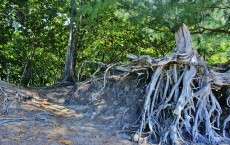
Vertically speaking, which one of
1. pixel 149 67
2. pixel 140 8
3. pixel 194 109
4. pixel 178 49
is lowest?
pixel 194 109

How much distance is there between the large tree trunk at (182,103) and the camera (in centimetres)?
438

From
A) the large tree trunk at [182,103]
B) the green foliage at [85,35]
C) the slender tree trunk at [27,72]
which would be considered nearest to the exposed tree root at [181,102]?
the large tree trunk at [182,103]

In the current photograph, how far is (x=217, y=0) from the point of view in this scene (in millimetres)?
5410

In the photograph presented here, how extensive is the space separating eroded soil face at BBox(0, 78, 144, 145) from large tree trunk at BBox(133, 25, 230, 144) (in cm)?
45

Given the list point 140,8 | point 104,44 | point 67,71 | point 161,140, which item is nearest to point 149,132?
point 161,140

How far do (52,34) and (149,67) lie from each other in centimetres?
688

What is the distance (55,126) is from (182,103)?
2.15 metres

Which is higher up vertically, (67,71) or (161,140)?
(67,71)

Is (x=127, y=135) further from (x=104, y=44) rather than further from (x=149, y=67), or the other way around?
(x=104, y=44)

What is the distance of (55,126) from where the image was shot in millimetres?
4512

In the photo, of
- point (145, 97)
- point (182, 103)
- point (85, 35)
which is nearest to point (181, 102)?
point (182, 103)

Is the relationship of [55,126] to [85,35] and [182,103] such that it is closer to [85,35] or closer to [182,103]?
[182,103]

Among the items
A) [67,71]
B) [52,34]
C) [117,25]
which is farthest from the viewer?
[52,34]

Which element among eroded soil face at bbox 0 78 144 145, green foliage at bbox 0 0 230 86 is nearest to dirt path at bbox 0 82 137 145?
eroded soil face at bbox 0 78 144 145
